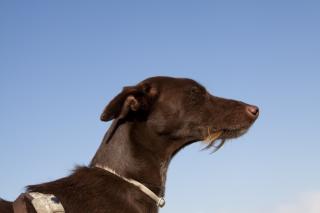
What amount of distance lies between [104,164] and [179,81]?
82.1 inches

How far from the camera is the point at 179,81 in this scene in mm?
8727

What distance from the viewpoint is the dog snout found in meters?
8.73

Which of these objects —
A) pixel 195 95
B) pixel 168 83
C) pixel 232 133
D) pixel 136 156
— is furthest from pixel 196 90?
pixel 136 156

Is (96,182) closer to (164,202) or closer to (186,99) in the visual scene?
(164,202)

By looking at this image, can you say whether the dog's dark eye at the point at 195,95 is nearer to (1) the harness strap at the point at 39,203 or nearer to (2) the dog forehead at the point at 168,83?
(2) the dog forehead at the point at 168,83

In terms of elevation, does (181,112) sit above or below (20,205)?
above

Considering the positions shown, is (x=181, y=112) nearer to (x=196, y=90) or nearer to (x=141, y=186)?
(x=196, y=90)

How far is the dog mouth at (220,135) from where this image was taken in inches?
334

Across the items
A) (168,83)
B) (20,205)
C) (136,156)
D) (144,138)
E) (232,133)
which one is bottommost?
(20,205)

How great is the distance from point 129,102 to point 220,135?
5.80 feet

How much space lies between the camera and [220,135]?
8.67 metres

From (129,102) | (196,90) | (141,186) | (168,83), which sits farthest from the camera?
(196,90)

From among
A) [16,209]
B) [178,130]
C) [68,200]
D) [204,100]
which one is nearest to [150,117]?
[178,130]

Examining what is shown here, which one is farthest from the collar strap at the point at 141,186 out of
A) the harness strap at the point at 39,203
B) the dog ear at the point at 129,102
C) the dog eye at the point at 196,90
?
the dog eye at the point at 196,90
